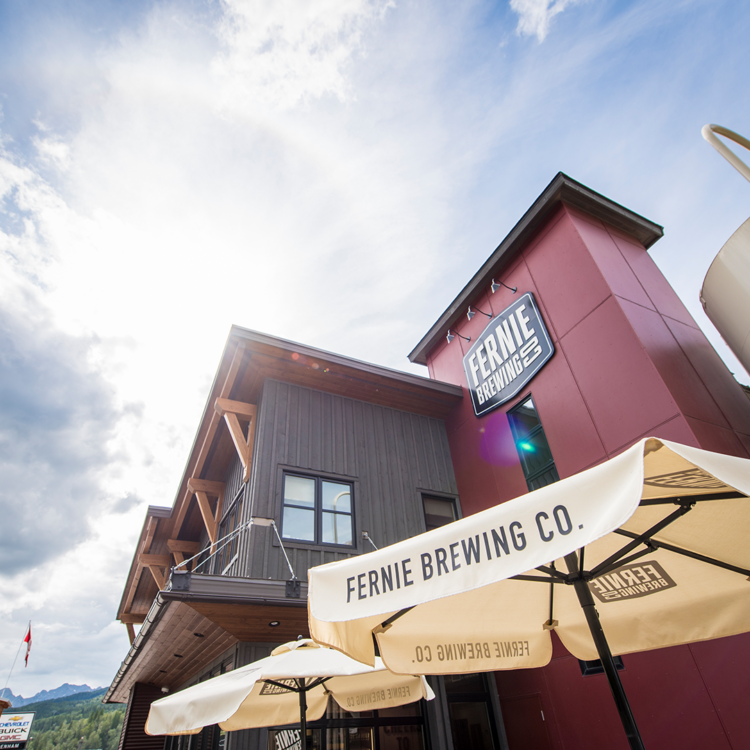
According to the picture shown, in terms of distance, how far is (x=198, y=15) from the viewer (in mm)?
8961

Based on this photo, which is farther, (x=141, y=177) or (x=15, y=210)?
(x=15, y=210)

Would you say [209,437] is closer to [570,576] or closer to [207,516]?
[207,516]

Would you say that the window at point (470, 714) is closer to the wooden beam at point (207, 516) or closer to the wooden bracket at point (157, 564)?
the wooden beam at point (207, 516)

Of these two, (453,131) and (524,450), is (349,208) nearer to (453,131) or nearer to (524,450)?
(453,131)

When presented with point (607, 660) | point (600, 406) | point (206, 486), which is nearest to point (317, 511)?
point (206, 486)

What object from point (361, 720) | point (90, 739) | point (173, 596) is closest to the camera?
point (173, 596)

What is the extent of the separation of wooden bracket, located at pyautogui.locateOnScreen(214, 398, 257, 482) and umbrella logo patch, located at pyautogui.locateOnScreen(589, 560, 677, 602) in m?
6.42

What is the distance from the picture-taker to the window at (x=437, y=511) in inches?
361

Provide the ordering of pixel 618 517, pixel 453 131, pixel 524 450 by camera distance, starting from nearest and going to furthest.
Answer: pixel 618 517 < pixel 524 450 < pixel 453 131

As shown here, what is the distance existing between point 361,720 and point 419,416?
590 centimetres

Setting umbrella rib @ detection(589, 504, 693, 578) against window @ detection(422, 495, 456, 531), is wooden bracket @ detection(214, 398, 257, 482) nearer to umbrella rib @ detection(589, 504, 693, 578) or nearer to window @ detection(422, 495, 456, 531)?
window @ detection(422, 495, 456, 531)

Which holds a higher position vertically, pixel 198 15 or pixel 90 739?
pixel 198 15

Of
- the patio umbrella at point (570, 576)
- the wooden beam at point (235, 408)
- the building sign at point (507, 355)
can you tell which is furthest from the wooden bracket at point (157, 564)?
the patio umbrella at point (570, 576)

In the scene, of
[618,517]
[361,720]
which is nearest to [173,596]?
[361,720]
